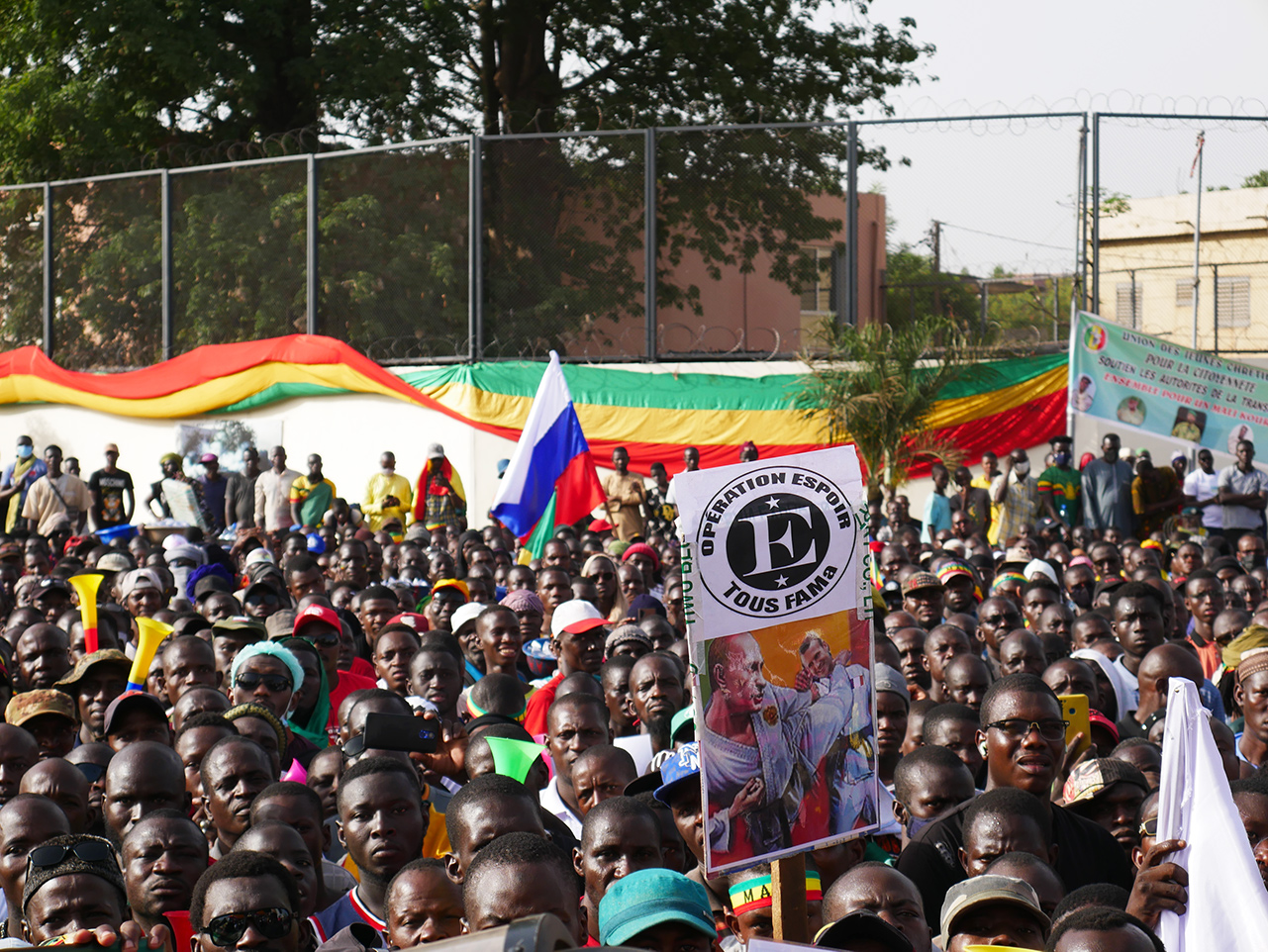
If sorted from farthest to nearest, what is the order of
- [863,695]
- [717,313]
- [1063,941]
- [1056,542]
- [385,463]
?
[717,313] → [385,463] → [1056,542] → [863,695] → [1063,941]

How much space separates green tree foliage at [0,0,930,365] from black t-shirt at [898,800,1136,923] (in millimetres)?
13373

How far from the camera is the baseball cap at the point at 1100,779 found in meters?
5.02

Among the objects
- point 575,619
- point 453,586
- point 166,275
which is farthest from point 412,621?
point 166,275

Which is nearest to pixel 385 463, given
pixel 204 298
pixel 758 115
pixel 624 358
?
pixel 624 358

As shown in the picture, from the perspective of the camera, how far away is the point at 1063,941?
3.30 metres

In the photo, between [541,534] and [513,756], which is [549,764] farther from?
[541,534]

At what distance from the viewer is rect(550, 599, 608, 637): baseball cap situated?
7.83 meters

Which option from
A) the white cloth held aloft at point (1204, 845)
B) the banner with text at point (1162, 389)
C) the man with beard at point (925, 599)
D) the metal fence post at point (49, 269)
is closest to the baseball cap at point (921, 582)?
the man with beard at point (925, 599)

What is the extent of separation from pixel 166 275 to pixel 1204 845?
18.7m

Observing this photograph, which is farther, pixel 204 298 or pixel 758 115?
pixel 758 115

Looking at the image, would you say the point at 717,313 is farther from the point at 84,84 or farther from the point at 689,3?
the point at 84,84

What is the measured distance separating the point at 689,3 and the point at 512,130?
125 inches

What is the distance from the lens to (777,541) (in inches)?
143

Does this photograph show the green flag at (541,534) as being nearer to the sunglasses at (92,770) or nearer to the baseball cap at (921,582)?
the baseball cap at (921,582)
